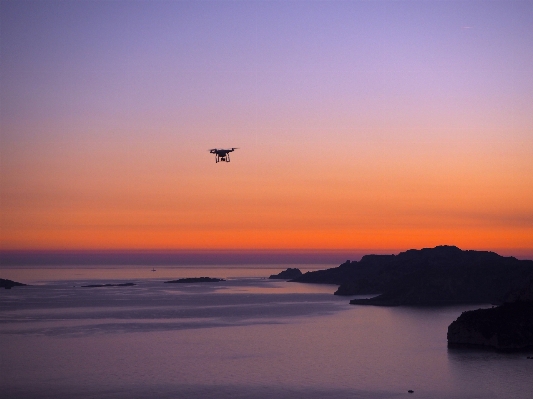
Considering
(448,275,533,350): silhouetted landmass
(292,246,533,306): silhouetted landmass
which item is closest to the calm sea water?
(448,275,533,350): silhouetted landmass

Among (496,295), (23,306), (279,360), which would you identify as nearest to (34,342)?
(279,360)

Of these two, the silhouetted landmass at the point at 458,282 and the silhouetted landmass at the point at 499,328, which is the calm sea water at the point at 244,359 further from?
the silhouetted landmass at the point at 458,282

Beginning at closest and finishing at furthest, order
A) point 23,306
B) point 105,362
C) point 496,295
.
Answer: point 105,362, point 23,306, point 496,295

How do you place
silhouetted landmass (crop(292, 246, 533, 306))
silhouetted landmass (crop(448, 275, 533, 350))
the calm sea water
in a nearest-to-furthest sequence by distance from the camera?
the calm sea water
silhouetted landmass (crop(448, 275, 533, 350))
silhouetted landmass (crop(292, 246, 533, 306))

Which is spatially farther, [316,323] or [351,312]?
[351,312]

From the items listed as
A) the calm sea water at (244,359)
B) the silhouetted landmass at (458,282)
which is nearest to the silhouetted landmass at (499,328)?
the calm sea water at (244,359)

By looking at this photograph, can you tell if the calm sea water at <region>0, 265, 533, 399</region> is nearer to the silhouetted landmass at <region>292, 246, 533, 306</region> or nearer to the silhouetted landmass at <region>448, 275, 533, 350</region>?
the silhouetted landmass at <region>448, 275, 533, 350</region>

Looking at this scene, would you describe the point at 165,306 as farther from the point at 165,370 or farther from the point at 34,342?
the point at 165,370

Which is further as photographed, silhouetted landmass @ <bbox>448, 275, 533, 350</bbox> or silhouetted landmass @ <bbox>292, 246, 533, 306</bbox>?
silhouetted landmass @ <bbox>292, 246, 533, 306</bbox>
